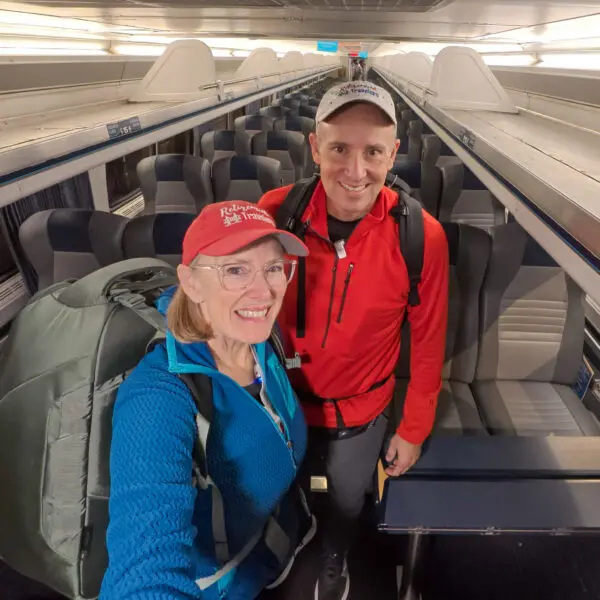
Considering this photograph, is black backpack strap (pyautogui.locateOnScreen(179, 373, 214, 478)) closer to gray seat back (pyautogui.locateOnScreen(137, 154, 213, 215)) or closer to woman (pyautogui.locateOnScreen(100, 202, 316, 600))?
woman (pyautogui.locateOnScreen(100, 202, 316, 600))

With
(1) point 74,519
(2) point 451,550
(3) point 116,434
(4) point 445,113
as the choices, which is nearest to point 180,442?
(3) point 116,434

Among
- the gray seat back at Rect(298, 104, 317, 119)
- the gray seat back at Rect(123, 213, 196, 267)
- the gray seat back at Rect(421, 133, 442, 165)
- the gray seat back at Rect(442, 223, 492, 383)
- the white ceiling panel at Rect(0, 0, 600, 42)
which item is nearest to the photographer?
the white ceiling panel at Rect(0, 0, 600, 42)

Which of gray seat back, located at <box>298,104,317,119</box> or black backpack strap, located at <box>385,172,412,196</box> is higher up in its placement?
black backpack strap, located at <box>385,172,412,196</box>

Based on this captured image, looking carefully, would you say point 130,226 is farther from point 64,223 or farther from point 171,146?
point 171,146

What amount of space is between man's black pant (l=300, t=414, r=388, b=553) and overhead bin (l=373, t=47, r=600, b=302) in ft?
3.62

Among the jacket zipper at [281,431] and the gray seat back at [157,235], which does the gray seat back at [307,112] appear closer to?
the gray seat back at [157,235]

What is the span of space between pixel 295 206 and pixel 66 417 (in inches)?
38.2

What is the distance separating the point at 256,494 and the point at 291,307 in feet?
2.12

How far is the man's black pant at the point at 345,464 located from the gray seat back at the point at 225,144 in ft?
15.3

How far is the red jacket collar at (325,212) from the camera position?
1616 millimetres

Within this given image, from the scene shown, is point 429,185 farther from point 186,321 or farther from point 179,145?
point 179,145

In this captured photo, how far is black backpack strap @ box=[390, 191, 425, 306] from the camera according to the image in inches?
62.5

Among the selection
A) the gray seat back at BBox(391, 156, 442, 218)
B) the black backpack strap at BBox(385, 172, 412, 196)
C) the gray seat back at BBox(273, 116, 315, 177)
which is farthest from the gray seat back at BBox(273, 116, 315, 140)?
the black backpack strap at BBox(385, 172, 412, 196)

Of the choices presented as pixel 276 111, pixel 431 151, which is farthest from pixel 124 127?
pixel 276 111
